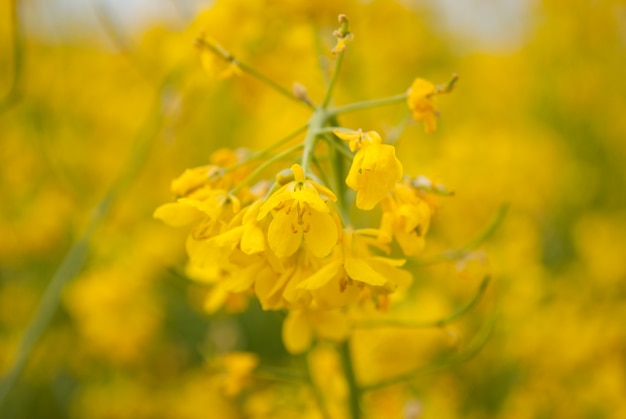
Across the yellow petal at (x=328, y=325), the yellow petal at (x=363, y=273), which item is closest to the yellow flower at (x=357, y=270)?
the yellow petal at (x=363, y=273)

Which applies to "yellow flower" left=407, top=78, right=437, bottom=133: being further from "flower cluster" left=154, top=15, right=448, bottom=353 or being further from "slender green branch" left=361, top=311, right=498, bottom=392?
"slender green branch" left=361, top=311, right=498, bottom=392

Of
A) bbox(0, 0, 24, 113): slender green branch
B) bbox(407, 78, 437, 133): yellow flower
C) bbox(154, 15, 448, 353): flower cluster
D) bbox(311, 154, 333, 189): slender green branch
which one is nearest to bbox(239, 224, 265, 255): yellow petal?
bbox(154, 15, 448, 353): flower cluster

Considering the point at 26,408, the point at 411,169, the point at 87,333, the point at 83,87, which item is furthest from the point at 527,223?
the point at 83,87

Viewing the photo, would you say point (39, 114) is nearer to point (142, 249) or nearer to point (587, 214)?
point (142, 249)

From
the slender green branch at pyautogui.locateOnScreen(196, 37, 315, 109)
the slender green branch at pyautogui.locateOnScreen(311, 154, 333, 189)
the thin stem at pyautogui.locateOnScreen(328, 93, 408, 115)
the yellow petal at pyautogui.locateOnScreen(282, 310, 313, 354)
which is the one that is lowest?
the yellow petal at pyautogui.locateOnScreen(282, 310, 313, 354)

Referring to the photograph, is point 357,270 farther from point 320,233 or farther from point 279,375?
point 279,375

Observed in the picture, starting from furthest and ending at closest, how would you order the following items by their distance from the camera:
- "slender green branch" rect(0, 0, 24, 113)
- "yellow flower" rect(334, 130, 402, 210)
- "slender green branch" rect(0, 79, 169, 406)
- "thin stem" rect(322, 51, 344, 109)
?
"slender green branch" rect(0, 79, 169, 406) < "slender green branch" rect(0, 0, 24, 113) < "thin stem" rect(322, 51, 344, 109) < "yellow flower" rect(334, 130, 402, 210)

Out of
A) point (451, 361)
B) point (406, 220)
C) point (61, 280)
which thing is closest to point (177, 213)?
point (406, 220)
